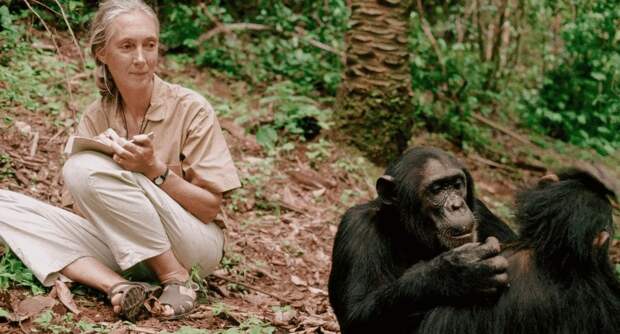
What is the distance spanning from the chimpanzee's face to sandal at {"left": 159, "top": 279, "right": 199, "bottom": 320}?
1.51m

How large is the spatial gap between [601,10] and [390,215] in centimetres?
483

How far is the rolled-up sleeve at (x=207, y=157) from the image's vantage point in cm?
472

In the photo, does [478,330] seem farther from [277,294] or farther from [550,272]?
[277,294]

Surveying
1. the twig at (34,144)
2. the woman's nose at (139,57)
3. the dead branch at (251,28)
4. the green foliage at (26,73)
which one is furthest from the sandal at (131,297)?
the dead branch at (251,28)

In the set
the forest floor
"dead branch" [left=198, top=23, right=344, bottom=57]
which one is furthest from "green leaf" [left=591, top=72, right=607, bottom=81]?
"dead branch" [left=198, top=23, right=344, bottom=57]

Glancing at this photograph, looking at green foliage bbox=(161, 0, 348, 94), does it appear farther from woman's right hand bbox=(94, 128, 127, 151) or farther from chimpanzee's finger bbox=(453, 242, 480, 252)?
chimpanzee's finger bbox=(453, 242, 480, 252)

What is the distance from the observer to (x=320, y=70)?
9086 millimetres

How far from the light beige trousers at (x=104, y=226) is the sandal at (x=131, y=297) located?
155 millimetres

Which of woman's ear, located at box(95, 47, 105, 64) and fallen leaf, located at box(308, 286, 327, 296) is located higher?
woman's ear, located at box(95, 47, 105, 64)

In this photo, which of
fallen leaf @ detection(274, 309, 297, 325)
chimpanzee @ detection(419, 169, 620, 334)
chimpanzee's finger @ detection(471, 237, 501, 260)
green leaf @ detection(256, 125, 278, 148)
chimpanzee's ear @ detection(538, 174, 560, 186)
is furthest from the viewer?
green leaf @ detection(256, 125, 278, 148)

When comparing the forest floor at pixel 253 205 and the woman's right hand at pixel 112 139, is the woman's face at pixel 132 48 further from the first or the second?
the forest floor at pixel 253 205

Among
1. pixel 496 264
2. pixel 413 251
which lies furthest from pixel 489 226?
pixel 496 264

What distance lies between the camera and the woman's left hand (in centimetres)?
438

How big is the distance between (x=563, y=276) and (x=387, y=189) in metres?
1.16
